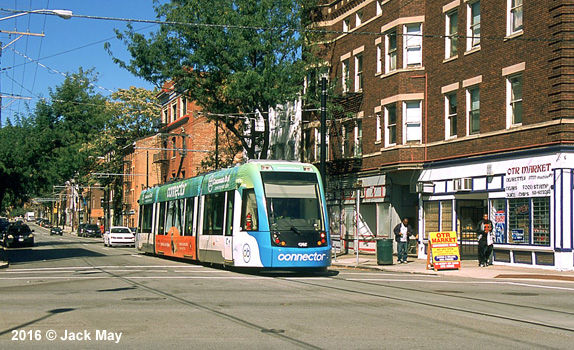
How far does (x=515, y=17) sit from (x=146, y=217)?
2061 cm

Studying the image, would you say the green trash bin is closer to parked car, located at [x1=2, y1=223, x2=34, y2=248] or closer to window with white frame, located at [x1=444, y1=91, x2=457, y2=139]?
window with white frame, located at [x1=444, y1=91, x2=457, y2=139]

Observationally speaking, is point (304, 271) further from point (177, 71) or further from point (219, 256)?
point (177, 71)

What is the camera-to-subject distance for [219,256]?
76.2ft

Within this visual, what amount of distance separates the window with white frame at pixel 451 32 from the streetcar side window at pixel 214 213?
12.9 meters

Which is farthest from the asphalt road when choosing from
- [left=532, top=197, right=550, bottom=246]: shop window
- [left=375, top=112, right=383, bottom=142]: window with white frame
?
[left=375, top=112, right=383, bottom=142]: window with white frame

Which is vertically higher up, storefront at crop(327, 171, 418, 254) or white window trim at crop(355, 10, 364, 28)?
white window trim at crop(355, 10, 364, 28)

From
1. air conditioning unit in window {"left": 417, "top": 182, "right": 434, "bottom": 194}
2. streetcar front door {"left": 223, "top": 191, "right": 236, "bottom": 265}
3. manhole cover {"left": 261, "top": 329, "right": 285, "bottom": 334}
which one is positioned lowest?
manhole cover {"left": 261, "top": 329, "right": 285, "bottom": 334}

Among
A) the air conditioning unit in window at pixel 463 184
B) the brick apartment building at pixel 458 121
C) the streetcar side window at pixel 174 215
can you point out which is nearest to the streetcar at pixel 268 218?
the streetcar side window at pixel 174 215

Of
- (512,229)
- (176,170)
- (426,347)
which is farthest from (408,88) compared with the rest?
(176,170)

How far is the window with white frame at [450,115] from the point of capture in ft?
97.9

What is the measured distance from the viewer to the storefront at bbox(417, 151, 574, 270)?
23.5 meters

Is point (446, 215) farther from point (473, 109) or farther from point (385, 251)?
point (473, 109)

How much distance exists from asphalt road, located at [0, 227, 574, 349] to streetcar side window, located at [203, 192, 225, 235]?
3691 millimetres

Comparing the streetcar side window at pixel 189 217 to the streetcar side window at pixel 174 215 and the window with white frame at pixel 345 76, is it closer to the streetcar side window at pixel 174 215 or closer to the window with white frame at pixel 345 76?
the streetcar side window at pixel 174 215
